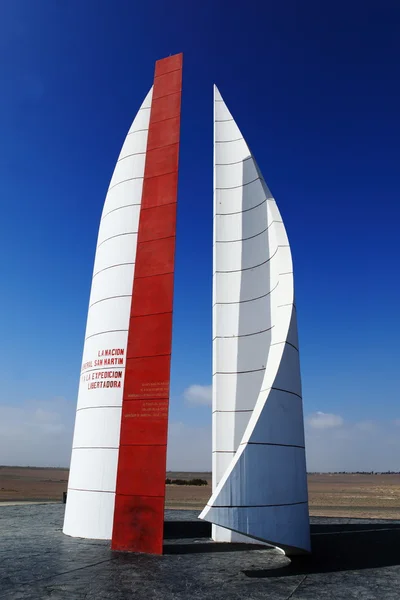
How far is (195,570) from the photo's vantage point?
10.1m

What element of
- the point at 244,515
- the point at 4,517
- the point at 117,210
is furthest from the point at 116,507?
the point at 117,210

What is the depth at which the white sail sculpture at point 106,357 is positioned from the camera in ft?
47.3

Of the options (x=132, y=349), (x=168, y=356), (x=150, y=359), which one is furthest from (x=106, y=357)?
(x=168, y=356)

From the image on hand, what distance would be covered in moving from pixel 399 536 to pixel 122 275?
12588 millimetres

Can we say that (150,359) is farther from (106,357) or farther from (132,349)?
(106,357)

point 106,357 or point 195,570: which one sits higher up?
point 106,357

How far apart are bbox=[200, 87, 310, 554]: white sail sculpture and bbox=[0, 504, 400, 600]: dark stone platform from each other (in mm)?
808

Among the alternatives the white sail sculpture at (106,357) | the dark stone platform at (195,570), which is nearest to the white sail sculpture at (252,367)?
the dark stone platform at (195,570)

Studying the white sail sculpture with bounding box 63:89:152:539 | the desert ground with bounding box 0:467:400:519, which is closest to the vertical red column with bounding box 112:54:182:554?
the white sail sculpture with bounding box 63:89:152:539

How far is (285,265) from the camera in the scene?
1325 centimetres

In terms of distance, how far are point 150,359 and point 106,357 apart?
2.37 m

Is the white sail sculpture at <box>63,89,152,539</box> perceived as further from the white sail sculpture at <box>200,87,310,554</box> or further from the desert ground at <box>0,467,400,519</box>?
the desert ground at <box>0,467,400,519</box>

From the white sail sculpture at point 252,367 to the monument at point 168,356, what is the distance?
0.11ft

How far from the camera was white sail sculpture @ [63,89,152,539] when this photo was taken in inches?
567
